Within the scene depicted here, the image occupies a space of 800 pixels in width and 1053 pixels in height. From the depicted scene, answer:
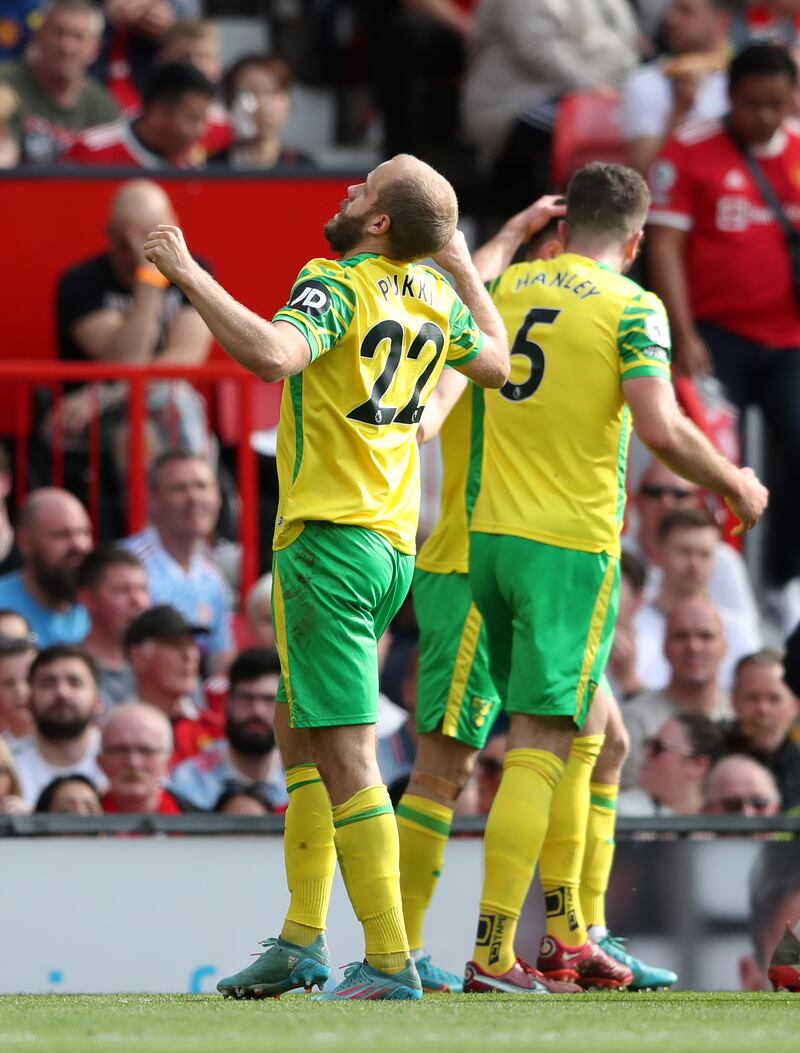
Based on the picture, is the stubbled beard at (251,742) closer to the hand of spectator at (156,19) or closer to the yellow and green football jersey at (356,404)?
the yellow and green football jersey at (356,404)

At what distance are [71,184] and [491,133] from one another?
224cm

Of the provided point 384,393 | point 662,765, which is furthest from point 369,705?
point 662,765

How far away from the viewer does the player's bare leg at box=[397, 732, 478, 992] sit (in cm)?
652

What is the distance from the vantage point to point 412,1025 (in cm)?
473

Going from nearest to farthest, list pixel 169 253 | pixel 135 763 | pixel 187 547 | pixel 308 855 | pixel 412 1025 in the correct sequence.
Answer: pixel 412 1025 → pixel 169 253 → pixel 308 855 → pixel 135 763 → pixel 187 547

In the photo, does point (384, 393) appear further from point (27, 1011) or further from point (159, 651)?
point (159, 651)

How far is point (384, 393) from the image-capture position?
559cm

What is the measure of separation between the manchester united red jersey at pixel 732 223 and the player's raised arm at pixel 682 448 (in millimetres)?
4609

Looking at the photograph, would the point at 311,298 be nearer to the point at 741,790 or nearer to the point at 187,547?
the point at 741,790

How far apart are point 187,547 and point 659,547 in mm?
2094

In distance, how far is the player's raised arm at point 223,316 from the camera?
5.11 m

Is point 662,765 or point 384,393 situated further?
point 662,765

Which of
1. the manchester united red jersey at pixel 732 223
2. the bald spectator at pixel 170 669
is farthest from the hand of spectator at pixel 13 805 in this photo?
the manchester united red jersey at pixel 732 223

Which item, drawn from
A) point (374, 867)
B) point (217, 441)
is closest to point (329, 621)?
point (374, 867)
